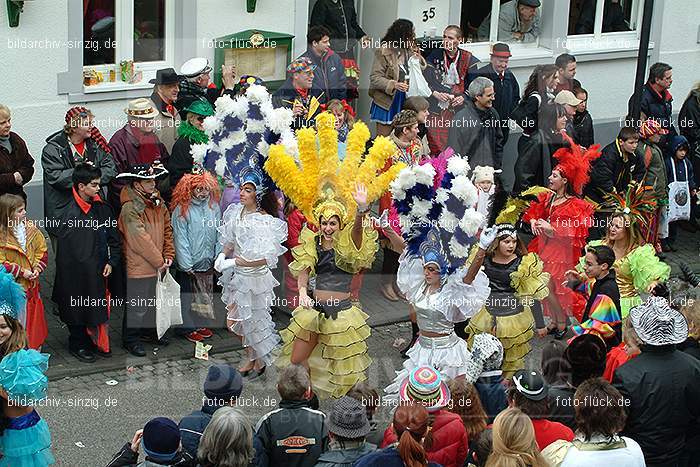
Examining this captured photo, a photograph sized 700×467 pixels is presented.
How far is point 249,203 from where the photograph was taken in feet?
36.1

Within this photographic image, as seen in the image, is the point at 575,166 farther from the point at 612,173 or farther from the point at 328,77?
the point at 328,77

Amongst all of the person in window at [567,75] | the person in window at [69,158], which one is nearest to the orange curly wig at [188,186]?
the person in window at [69,158]

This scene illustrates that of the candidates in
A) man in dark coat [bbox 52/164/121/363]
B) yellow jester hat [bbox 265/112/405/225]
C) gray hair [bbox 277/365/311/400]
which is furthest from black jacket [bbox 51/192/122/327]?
gray hair [bbox 277/365/311/400]

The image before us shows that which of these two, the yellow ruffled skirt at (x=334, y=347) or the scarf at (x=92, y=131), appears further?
the scarf at (x=92, y=131)

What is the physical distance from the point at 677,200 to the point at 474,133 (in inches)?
109

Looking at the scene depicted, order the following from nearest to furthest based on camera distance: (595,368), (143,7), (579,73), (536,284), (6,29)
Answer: (595,368) < (536,284) < (6,29) < (143,7) < (579,73)

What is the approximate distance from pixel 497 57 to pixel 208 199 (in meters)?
4.66

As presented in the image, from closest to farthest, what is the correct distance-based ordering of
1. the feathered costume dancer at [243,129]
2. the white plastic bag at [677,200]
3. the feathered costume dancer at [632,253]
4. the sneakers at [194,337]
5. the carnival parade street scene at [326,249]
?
the carnival parade street scene at [326,249] < the feathered costume dancer at [632,253] < the feathered costume dancer at [243,129] < the sneakers at [194,337] < the white plastic bag at [677,200]

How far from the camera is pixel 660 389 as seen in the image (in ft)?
26.9

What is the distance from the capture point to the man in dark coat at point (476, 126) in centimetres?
1415

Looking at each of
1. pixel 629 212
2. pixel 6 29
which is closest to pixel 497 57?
pixel 629 212

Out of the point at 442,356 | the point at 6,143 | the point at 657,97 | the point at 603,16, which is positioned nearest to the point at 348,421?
the point at 442,356

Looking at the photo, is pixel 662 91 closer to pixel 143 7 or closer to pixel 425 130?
pixel 425 130

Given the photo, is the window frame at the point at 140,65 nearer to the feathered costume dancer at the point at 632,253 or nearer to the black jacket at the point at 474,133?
the black jacket at the point at 474,133
